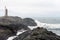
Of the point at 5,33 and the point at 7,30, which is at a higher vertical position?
the point at 7,30

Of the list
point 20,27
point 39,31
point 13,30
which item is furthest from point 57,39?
point 20,27

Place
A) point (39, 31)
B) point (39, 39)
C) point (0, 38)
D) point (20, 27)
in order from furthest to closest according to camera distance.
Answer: point (20, 27) → point (0, 38) → point (39, 31) → point (39, 39)

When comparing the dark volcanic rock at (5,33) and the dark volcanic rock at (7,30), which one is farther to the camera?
the dark volcanic rock at (7,30)

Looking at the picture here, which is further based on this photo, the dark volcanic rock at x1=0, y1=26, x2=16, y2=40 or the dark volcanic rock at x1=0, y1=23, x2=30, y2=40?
the dark volcanic rock at x1=0, y1=23, x2=30, y2=40

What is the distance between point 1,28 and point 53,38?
433 inches

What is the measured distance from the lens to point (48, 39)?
26734 mm

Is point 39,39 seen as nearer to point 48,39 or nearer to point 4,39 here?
point 48,39

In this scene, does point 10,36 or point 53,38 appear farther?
point 10,36

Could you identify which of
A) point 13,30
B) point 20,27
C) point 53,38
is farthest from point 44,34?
point 20,27

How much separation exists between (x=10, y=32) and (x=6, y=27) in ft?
7.09

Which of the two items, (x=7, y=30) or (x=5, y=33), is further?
(x=7, y=30)

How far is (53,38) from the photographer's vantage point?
2750cm

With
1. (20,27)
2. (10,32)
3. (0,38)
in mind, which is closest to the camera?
(0,38)

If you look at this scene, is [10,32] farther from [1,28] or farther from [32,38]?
[32,38]
